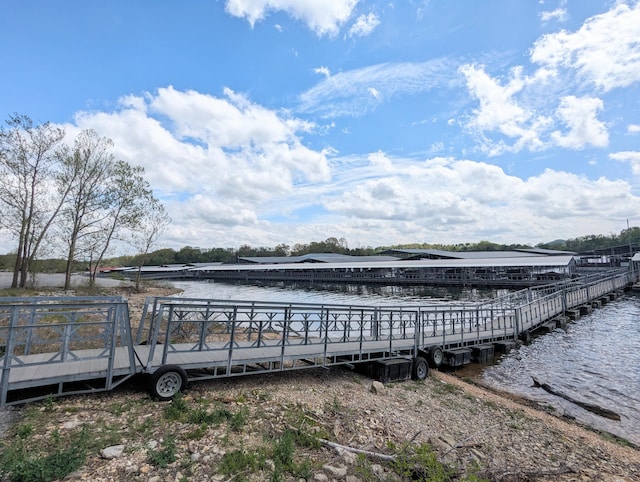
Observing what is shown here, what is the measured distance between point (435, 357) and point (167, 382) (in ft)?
30.1

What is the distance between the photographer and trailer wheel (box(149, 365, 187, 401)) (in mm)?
6348

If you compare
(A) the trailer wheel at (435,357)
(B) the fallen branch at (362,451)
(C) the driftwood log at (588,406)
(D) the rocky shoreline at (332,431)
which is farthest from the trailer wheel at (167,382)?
(C) the driftwood log at (588,406)

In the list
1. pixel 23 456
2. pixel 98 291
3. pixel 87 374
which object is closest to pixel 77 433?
pixel 23 456

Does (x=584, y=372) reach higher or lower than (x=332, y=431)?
lower

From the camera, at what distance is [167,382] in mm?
6602

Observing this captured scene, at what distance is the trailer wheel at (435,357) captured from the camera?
12148 millimetres

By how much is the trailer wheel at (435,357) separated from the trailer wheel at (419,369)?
43.2 inches

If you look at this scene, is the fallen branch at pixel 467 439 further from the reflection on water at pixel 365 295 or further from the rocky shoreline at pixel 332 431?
the reflection on water at pixel 365 295

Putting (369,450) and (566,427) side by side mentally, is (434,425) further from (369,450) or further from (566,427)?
(566,427)

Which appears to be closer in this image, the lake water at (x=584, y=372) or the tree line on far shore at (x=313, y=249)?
the lake water at (x=584, y=372)

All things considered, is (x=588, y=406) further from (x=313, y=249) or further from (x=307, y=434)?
(x=313, y=249)

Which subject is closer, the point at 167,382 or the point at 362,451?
the point at 362,451

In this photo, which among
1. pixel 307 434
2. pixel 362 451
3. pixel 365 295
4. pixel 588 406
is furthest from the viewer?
pixel 365 295

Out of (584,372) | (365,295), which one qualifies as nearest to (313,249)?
(365,295)
